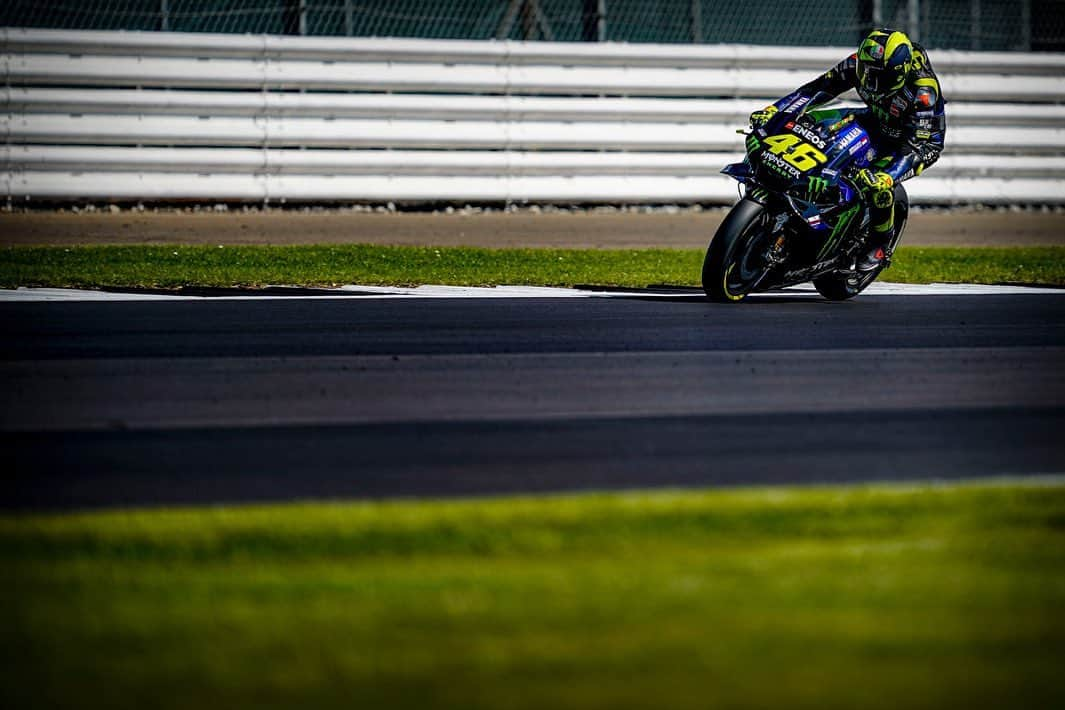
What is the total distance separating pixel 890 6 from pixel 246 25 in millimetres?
6631

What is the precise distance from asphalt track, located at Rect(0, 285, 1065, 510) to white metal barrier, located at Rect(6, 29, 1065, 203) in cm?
A: 562

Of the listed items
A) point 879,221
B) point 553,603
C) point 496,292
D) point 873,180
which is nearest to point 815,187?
point 873,180

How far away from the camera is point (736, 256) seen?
1016 cm

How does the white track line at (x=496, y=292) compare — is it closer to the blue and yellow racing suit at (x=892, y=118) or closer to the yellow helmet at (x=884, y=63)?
the blue and yellow racing suit at (x=892, y=118)

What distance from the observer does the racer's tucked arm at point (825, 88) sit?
10.4 metres

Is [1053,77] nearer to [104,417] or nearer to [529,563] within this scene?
[104,417]

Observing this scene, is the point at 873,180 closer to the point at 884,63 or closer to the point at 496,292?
the point at 884,63

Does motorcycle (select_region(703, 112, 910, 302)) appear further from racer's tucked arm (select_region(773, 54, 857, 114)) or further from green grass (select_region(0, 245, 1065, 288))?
green grass (select_region(0, 245, 1065, 288))

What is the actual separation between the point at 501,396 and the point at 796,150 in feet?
12.2

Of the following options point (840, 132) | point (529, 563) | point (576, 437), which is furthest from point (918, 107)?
point (529, 563)

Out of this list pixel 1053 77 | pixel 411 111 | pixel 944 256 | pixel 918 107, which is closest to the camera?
pixel 918 107

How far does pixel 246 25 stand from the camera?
16531 millimetres

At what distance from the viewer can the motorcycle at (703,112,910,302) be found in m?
10.0

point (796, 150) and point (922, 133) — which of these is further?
point (922, 133)
